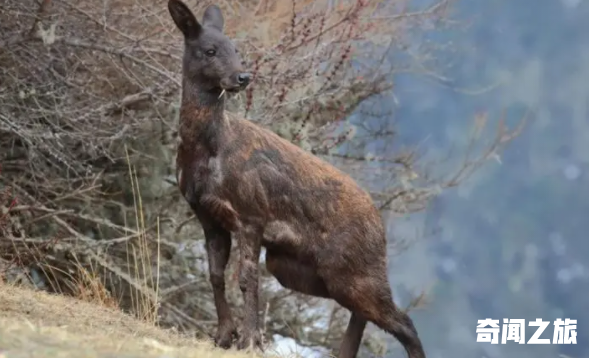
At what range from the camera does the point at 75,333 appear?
4387mm

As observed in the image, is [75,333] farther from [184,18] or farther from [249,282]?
[184,18]

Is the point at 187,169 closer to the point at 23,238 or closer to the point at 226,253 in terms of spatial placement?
the point at 226,253

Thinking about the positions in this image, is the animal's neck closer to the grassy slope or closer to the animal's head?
the animal's head

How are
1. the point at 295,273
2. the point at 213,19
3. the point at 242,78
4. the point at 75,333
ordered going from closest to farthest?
the point at 75,333, the point at 242,78, the point at 295,273, the point at 213,19

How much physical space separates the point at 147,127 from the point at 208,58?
4.01m

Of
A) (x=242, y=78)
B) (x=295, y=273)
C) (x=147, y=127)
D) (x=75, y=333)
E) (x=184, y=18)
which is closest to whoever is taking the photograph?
(x=75, y=333)

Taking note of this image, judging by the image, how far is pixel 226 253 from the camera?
561 cm

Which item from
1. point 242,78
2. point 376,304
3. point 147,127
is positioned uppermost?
point 147,127

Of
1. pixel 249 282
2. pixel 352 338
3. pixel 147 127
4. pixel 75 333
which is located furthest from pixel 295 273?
pixel 147 127

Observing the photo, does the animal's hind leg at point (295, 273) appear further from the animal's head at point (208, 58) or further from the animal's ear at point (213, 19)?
the animal's ear at point (213, 19)

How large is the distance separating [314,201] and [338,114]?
14.7ft

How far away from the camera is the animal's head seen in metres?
5.32

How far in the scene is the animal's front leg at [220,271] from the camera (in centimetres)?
554

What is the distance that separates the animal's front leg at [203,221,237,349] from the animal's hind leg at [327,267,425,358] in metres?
0.64
